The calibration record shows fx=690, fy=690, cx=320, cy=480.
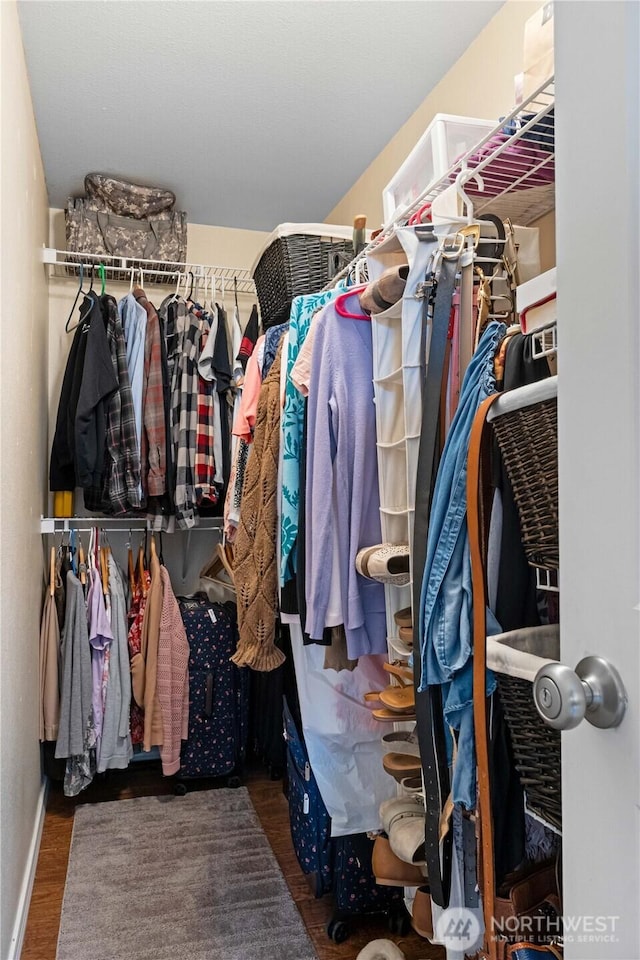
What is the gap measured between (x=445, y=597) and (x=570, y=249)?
57 centimetres

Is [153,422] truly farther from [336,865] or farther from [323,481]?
[336,865]

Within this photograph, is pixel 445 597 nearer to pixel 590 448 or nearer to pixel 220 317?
pixel 590 448

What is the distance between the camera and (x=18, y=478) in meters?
1.85

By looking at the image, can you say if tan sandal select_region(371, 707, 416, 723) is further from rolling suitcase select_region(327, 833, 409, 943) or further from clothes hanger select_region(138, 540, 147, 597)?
clothes hanger select_region(138, 540, 147, 597)

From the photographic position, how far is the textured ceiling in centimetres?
194

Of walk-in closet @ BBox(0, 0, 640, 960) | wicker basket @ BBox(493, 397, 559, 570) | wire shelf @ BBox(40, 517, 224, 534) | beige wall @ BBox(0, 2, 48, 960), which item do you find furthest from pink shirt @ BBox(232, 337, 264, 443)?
wicker basket @ BBox(493, 397, 559, 570)

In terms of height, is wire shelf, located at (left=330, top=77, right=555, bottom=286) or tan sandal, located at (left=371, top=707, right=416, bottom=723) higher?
wire shelf, located at (left=330, top=77, right=555, bottom=286)

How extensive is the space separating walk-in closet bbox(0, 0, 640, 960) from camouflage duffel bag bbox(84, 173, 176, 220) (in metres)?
0.02

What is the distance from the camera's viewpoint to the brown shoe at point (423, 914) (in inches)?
50.1

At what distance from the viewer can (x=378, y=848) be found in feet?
4.84

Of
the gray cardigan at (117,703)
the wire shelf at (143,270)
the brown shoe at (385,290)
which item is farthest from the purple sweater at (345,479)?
the wire shelf at (143,270)

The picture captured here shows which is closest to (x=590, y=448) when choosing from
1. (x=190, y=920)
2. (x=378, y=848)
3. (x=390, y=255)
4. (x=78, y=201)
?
(x=390, y=255)

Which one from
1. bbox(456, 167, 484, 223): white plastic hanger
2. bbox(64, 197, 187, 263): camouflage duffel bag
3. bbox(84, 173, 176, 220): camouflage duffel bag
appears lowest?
bbox(456, 167, 484, 223): white plastic hanger

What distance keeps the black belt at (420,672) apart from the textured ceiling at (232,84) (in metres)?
1.26
